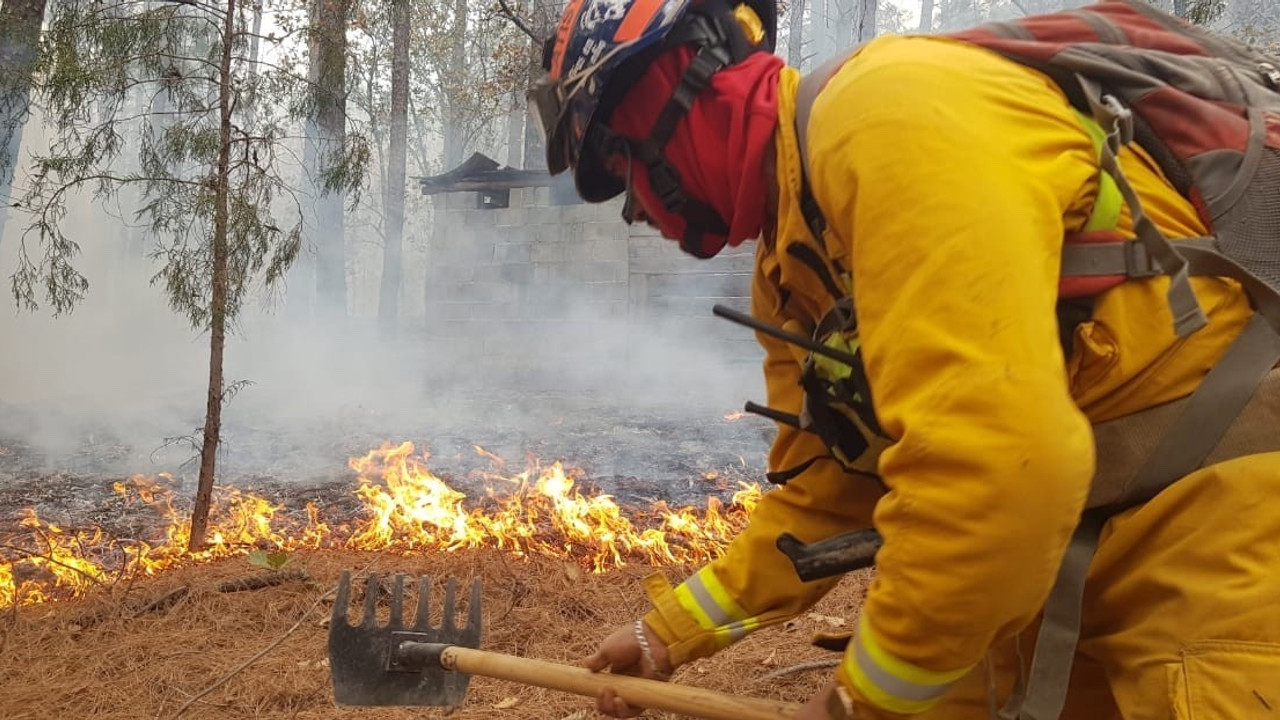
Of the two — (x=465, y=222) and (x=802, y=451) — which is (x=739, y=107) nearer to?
(x=802, y=451)

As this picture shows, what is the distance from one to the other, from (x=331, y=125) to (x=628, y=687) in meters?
12.9

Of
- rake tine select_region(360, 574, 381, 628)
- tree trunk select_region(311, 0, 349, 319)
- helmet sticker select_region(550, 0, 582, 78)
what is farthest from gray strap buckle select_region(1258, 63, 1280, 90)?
tree trunk select_region(311, 0, 349, 319)

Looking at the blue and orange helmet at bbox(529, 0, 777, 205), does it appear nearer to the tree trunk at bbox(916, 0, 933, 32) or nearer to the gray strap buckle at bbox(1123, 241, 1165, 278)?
the gray strap buckle at bbox(1123, 241, 1165, 278)

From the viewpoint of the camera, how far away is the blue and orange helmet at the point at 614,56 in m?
2.05

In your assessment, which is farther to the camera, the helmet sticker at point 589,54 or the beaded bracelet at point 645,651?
→ the beaded bracelet at point 645,651

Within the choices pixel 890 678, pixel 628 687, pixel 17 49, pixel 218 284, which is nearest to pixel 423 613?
pixel 628 687

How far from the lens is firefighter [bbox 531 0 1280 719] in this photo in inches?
53.9

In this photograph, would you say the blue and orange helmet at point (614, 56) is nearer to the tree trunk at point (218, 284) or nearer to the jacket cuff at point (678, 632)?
the jacket cuff at point (678, 632)

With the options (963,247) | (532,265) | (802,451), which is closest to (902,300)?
(963,247)

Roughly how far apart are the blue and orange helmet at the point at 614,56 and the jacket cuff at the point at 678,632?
1.14 meters

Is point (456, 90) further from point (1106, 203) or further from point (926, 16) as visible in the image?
point (926, 16)

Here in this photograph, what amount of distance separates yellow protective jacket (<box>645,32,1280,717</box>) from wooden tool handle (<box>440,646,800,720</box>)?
0.46 meters

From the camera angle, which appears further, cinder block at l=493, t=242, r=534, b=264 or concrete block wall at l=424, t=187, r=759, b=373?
cinder block at l=493, t=242, r=534, b=264

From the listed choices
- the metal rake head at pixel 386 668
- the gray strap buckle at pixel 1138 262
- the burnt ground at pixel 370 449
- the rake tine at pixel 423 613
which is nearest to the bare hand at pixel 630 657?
the metal rake head at pixel 386 668
